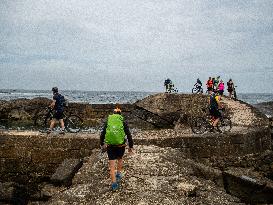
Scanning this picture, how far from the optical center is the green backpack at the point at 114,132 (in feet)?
20.4

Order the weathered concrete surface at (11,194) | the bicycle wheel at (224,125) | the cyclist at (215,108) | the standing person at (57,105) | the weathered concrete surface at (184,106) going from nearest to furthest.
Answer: the weathered concrete surface at (11,194) → the standing person at (57,105) → the cyclist at (215,108) → the bicycle wheel at (224,125) → the weathered concrete surface at (184,106)

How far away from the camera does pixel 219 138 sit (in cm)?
1195

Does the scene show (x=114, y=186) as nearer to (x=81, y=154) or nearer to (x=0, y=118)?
(x=81, y=154)

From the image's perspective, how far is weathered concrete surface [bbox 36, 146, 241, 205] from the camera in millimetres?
5937

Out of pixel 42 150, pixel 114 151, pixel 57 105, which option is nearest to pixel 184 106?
pixel 57 105

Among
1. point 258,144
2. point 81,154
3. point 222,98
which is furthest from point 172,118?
point 81,154

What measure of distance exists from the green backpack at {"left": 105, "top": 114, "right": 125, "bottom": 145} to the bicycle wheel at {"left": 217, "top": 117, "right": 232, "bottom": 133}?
753 cm

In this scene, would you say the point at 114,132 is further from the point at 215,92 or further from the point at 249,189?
the point at 215,92

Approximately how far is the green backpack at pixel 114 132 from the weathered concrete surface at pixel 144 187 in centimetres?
98

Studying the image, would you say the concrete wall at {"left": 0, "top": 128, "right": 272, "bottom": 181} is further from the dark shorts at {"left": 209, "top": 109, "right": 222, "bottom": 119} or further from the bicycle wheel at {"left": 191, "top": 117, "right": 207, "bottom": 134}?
the dark shorts at {"left": 209, "top": 109, "right": 222, "bottom": 119}

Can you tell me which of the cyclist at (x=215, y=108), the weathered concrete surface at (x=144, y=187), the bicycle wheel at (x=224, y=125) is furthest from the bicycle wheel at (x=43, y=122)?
the bicycle wheel at (x=224, y=125)

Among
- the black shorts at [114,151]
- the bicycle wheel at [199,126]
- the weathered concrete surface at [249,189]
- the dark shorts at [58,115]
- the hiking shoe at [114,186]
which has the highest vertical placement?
the dark shorts at [58,115]

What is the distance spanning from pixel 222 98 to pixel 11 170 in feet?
53.6

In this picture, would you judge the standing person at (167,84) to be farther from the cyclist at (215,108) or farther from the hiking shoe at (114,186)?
the hiking shoe at (114,186)
